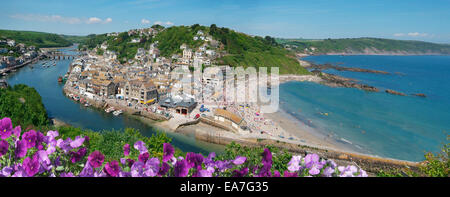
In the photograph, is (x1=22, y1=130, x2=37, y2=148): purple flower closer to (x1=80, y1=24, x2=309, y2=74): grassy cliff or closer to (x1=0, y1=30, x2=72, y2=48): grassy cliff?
(x1=80, y1=24, x2=309, y2=74): grassy cliff

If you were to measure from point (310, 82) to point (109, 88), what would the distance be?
41.5 meters

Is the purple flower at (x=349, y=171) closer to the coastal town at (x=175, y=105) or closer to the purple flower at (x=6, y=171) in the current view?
the purple flower at (x=6, y=171)

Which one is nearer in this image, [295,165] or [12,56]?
[295,165]

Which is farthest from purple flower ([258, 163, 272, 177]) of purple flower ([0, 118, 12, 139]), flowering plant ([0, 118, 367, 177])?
purple flower ([0, 118, 12, 139])

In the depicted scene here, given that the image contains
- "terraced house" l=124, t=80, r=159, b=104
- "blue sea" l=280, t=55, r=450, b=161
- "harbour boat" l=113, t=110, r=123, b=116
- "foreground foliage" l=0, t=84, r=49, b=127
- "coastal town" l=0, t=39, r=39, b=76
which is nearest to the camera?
"foreground foliage" l=0, t=84, r=49, b=127

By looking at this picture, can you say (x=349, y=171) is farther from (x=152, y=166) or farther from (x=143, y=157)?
(x=143, y=157)

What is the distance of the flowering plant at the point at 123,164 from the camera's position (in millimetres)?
1743

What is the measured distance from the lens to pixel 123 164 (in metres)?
2.04

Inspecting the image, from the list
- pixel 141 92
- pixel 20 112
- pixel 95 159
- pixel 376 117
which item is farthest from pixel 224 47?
pixel 95 159

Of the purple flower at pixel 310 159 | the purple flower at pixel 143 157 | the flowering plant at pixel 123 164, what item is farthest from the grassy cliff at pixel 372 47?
the purple flower at pixel 143 157

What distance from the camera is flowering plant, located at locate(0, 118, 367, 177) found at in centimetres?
174

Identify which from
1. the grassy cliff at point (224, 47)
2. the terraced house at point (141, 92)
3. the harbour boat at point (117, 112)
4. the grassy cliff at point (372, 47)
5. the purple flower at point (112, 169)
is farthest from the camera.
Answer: the grassy cliff at point (372, 47)
